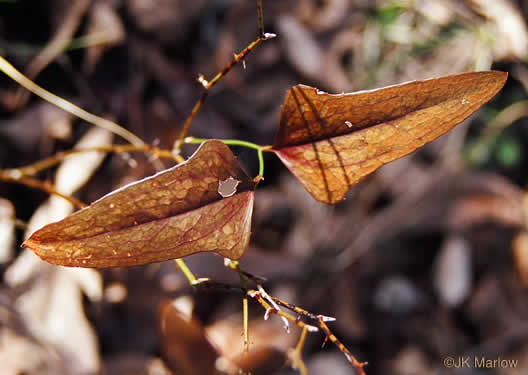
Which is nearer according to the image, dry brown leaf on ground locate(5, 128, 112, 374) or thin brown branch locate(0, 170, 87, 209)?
thin brown branch locate(0, 170, 87, 209)

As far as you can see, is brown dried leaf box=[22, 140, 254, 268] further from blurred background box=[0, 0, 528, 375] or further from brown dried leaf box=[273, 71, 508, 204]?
blurred background box=[0, 0, 528, 375]

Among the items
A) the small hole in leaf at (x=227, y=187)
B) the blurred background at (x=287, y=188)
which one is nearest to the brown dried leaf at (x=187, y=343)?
the blurred background at (x=287, y=188)

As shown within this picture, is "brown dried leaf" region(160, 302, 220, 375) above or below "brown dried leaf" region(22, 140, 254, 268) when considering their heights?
below

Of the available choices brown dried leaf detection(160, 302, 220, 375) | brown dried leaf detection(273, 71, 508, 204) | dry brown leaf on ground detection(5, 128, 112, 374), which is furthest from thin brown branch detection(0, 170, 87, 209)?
brown dried leaf detection(273, 71, 508, 204)

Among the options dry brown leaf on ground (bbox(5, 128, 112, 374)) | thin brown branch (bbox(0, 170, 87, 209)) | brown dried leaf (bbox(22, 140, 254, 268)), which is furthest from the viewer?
dry brown leaf on ground (bbox(5, 128, 112, 374))

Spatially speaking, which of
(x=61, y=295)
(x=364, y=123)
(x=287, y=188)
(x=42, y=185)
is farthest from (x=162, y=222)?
(x=287, y=188)

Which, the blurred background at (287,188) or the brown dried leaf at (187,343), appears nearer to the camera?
the brown dried leaf at (187,343)

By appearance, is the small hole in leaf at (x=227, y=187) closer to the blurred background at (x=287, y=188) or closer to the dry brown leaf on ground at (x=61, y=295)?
the blurred background at (x=287, y=188)

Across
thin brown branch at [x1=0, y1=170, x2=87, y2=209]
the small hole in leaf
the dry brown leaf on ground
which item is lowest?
the dry brown leaf on ground
